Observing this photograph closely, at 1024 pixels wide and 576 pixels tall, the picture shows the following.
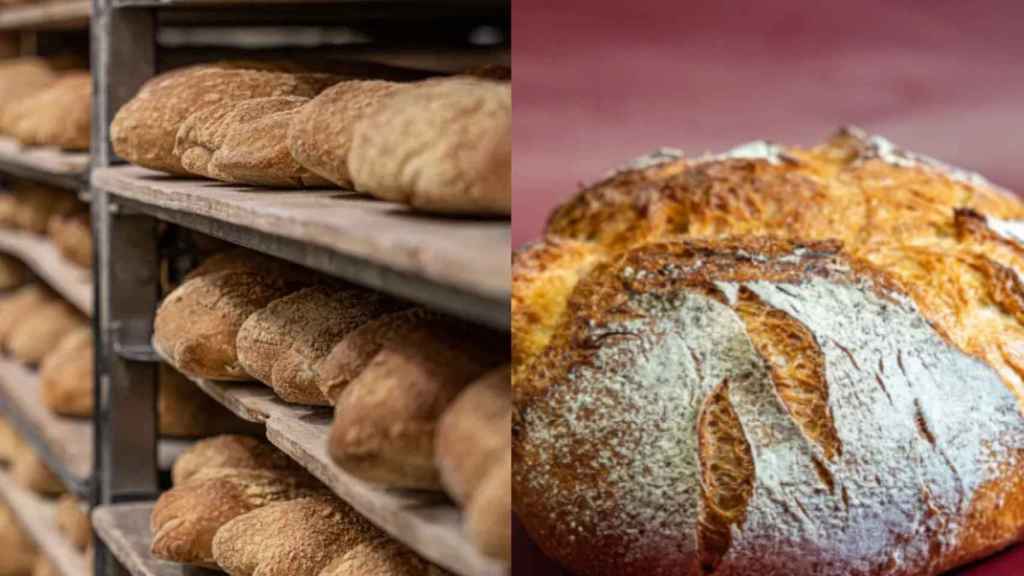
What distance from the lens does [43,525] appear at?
3119 millimetres

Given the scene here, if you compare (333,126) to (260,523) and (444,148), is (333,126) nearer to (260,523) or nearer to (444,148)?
(444,148)

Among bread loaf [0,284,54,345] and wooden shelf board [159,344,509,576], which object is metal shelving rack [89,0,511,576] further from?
bread loaf [0,284,54,345]

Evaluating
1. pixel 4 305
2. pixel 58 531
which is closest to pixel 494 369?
pixel 58 531

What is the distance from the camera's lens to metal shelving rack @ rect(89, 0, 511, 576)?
1.19 meters

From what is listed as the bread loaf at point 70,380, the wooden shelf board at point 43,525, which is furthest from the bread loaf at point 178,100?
the wooden shelf board at point 43,525

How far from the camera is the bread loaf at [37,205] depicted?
3309mm

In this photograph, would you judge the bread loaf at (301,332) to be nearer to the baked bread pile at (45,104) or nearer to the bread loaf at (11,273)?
the baked bread pile at (45,104)

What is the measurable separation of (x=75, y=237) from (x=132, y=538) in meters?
0.88

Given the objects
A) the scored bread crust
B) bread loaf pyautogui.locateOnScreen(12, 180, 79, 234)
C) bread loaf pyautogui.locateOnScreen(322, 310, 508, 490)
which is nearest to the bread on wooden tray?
the scored bread crust

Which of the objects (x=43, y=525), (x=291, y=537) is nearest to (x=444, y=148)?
(x=291, y=537)

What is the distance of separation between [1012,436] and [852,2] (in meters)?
1.38

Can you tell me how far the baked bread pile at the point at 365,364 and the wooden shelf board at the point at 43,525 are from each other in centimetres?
97

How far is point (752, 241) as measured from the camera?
2.18m

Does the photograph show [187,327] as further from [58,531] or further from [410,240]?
[58,531]
